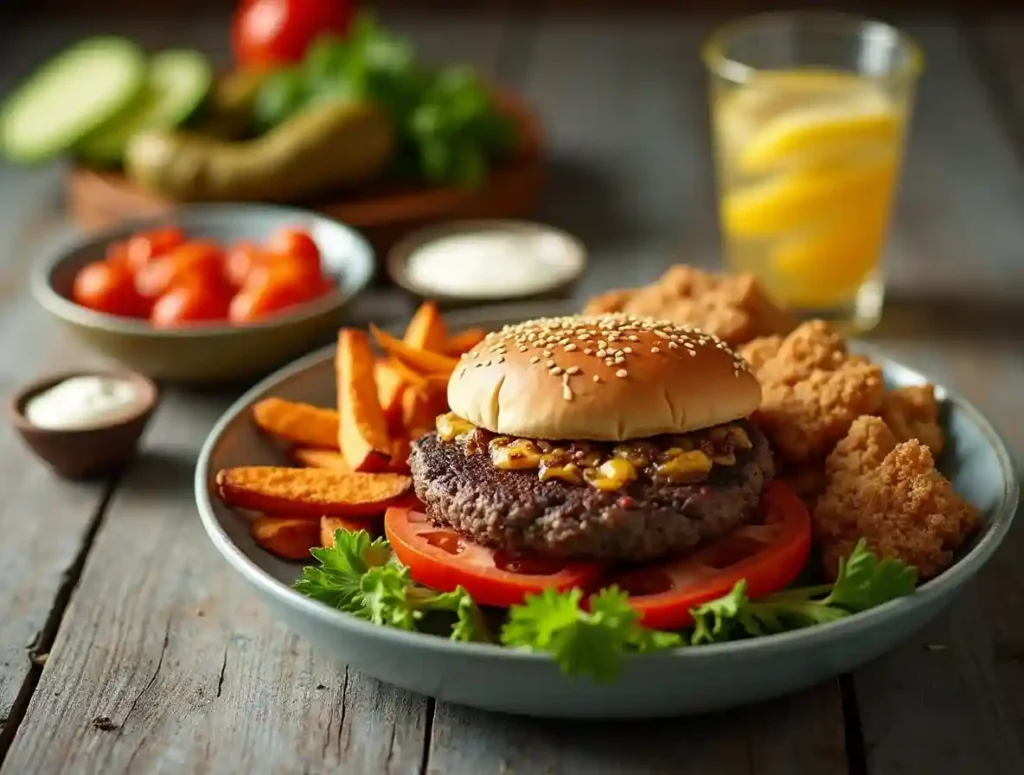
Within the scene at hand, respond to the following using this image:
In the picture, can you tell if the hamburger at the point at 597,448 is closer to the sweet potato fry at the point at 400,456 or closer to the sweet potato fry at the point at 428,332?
the sweet potato fry at the point at 400,456

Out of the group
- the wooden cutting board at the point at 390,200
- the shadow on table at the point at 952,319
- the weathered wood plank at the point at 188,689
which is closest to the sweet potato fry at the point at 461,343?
the weathered wood plank at the point at 188,689

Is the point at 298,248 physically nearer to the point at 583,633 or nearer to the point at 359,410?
the point at 359,410

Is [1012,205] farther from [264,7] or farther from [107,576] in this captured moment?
[107,576]

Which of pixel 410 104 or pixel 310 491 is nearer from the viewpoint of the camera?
pixel 310 491

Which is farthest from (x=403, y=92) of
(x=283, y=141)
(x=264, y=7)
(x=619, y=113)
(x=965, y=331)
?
(x=965, y=331)

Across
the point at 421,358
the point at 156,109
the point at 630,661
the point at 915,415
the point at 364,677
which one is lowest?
the point at 156,109

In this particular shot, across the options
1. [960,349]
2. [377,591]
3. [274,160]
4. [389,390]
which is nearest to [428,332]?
[389,390]

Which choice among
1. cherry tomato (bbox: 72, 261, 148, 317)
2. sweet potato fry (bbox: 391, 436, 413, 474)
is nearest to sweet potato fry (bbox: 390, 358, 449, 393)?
sweet potato fry (bbox: 391, 436, 413, 474)
